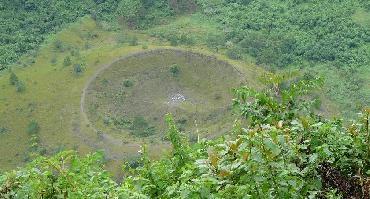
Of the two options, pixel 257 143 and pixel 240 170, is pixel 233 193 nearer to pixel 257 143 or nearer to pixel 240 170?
pixel 240 170

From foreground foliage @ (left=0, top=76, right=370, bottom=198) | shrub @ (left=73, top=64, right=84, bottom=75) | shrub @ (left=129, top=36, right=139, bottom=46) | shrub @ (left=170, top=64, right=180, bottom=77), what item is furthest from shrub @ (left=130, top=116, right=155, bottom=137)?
foreground foliage @ (left=0, top=76, right=370, bottom=198)

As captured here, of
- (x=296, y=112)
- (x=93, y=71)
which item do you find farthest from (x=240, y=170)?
(x=93, y=71)

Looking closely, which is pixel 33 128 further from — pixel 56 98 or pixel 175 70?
pixel 175 70

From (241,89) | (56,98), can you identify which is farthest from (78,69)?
(241,89)

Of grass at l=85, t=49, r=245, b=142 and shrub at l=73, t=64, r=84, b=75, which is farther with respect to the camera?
shrub at l=73, t=64, r=84, b=75

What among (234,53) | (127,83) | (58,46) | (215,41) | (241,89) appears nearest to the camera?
(241,89)

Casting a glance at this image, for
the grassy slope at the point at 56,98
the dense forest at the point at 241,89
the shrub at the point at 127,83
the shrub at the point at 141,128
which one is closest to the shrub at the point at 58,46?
the dense forest at the point at 241,89

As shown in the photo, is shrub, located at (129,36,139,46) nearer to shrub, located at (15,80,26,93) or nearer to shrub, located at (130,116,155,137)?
shrub, located at (130,116,155,137)
